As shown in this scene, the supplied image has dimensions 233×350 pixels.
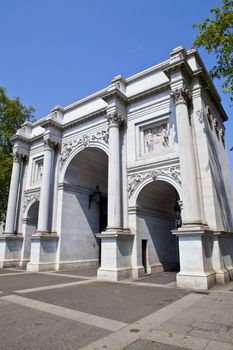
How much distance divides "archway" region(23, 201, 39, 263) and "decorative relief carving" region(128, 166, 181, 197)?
417 inches

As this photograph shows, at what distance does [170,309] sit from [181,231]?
484 cm

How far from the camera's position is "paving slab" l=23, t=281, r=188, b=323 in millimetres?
6762

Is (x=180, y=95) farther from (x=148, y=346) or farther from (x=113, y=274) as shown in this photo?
(x=148, y=346)

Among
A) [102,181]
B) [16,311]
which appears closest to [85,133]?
[102,181]

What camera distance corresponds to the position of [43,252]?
57.4 feet

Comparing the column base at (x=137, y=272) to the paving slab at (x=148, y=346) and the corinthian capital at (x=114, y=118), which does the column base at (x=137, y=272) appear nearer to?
the corinthian capital at (x=114, y=118)

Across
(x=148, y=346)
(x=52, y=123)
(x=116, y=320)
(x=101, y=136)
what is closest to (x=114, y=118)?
(x=101, y=136)

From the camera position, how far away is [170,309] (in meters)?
7.00

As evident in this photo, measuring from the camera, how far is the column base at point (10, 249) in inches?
801

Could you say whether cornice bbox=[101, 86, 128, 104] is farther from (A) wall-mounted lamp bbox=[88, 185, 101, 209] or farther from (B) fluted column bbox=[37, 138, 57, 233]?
(A) wall-mounted lamp bbox=[88, 185, 101, 209]

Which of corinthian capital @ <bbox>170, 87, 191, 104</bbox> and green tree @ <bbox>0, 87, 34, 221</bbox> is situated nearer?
corinthian capital @ <bbox>170, 87, 191, 104</bbox>

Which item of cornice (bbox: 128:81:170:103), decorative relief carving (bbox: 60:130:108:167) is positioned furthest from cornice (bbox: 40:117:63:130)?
cornice (bbox: 128:81:170:103)

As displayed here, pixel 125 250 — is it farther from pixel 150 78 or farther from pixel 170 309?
pixel 150 78

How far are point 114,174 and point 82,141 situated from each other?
5.58 m
